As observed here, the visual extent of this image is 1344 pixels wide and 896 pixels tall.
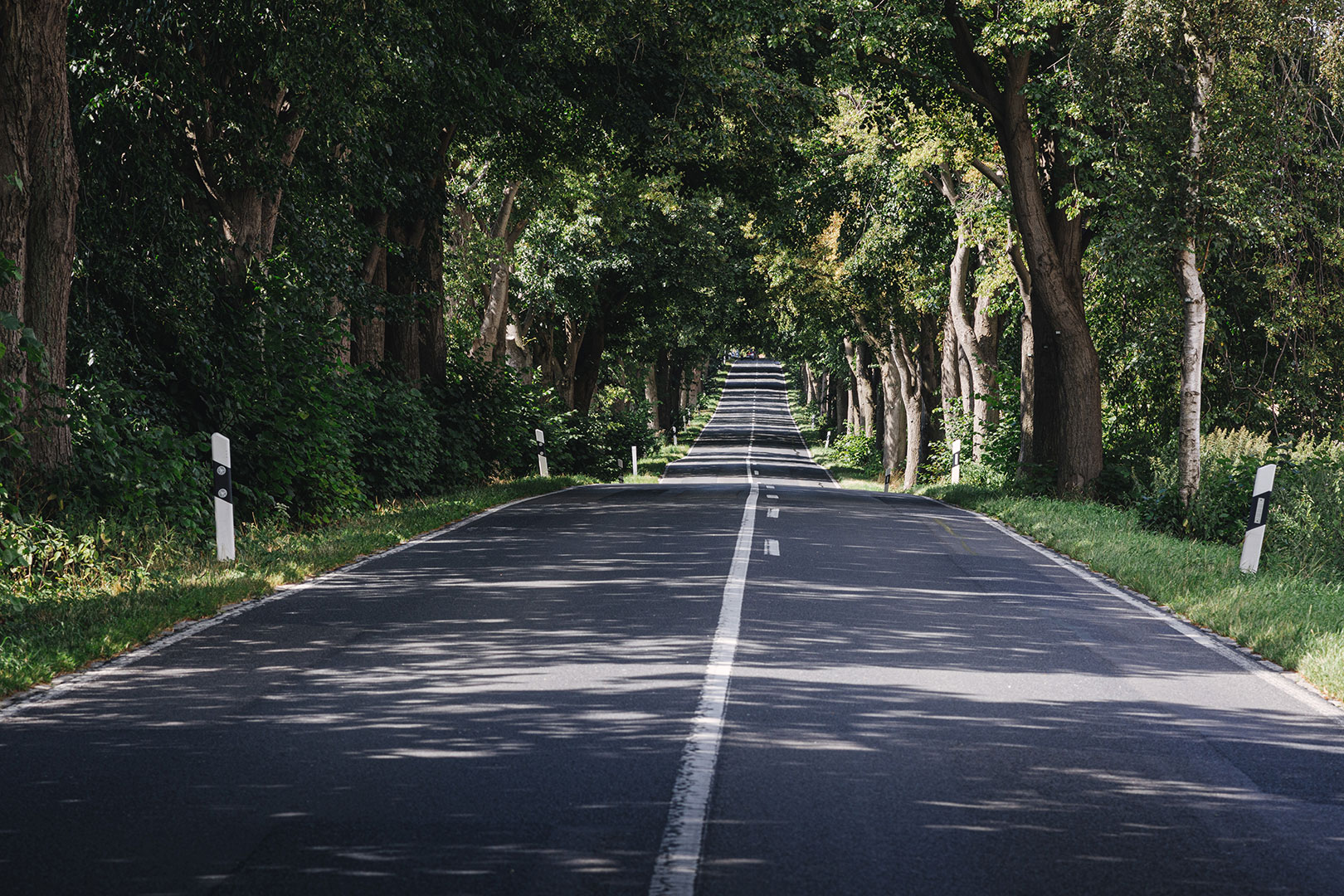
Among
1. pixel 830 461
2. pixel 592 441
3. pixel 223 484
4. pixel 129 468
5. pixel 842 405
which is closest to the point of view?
pixel 129 468

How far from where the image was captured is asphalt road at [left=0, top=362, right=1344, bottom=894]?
455 centimetres

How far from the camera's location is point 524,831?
4.85 meters

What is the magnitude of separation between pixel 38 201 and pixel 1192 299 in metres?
14.0

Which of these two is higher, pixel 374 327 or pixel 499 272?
pixel 499 272

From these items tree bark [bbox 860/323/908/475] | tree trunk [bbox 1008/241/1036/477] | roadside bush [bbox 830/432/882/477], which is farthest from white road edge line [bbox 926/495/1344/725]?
roadside bush [bbox 830/432/882/477]

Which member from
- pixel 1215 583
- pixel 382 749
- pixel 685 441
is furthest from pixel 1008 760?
pixel 685 441

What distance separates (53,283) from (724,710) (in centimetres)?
803

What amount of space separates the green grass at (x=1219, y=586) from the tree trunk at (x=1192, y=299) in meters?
1.07

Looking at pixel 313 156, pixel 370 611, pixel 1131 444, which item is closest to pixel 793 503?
pixel 1131 444

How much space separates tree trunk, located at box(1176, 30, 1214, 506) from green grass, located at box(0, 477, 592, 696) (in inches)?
400

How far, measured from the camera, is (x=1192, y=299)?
1759 centimetres

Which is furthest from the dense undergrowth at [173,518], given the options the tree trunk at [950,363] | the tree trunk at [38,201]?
the tree trunk at [950,363]

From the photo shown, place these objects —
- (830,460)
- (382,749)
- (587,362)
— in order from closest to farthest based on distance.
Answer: (382,749) → (587,362) → (830,460)

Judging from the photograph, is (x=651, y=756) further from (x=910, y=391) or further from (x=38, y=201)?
(x=910, y=391)
